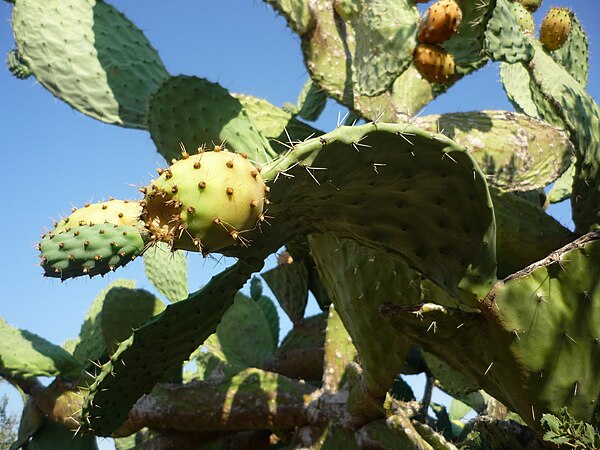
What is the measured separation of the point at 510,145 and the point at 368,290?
44.8 inches

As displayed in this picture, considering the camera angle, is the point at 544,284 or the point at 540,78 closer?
the point at 544,284

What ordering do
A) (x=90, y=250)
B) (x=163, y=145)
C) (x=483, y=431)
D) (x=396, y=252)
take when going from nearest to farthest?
(x=90, y=250) → (x=396, y=252) → (x=483, y=431) → (x=163, y=145)

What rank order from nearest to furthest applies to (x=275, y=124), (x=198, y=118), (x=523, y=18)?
(x=198, y=118) → (x=523, y=18) → (x=275, y=124)

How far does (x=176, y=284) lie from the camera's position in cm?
387

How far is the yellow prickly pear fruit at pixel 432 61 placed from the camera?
3002 mm

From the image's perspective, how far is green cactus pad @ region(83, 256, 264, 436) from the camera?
2.20 meters

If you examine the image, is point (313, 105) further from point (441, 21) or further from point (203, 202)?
point (203, 202)

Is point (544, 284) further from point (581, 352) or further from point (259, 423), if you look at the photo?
point (259, 423)

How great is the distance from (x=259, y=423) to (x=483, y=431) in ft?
3.52

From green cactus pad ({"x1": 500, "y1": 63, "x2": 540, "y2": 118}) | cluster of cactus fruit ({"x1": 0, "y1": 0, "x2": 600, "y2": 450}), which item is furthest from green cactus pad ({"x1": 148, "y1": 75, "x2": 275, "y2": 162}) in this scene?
green cactus pad ({"x1": 500, "y1": 63, "x2": 540, "y2": 118})

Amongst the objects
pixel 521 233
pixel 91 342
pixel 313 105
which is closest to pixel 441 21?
pixel 521 233

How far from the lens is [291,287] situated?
4055mm

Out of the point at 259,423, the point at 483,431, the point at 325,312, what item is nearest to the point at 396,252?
the point at 483,431

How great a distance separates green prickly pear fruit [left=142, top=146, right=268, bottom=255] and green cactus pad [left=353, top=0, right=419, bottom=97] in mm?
1553
